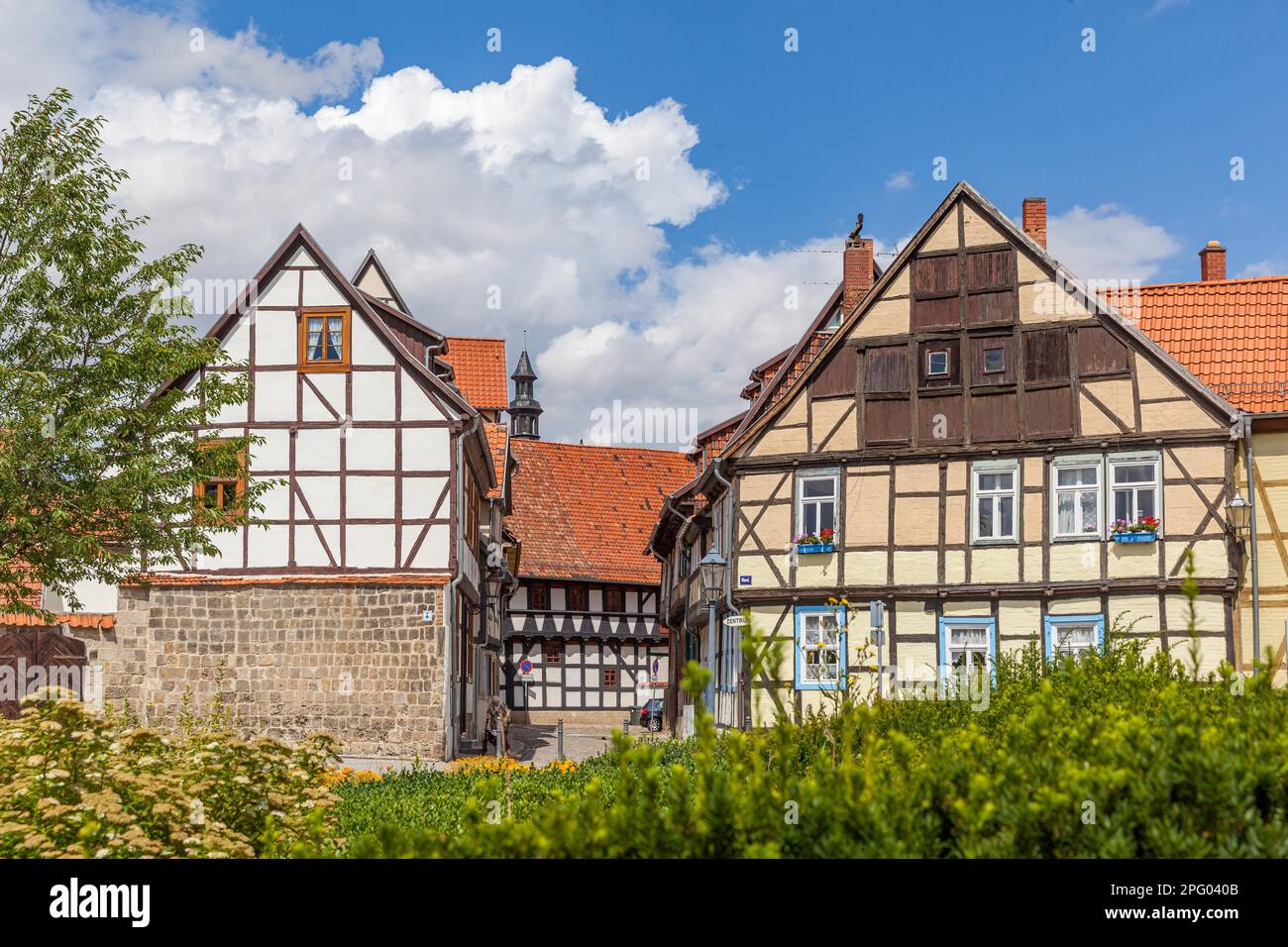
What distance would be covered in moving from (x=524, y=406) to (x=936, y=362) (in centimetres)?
4758

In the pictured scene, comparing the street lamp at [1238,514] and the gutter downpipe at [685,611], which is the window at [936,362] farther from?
the gutter downpipe at [685,611]

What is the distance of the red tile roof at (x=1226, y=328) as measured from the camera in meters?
22.7

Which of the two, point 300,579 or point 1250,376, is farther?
point 300,579

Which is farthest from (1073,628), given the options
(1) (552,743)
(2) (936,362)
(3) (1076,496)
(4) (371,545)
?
(1) (552,743)

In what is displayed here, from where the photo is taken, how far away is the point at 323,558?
2389cm

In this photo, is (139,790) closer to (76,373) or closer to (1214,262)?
(76,373)

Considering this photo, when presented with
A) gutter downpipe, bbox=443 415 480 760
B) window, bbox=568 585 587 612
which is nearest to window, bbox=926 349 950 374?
gutter downpipe, bbox=443 415 480 760

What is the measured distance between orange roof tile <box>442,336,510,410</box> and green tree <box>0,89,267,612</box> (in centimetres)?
2173

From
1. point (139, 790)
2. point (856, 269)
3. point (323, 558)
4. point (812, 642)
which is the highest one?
point (856, 269)

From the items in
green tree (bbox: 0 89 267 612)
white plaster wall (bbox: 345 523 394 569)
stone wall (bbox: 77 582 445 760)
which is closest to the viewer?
green tree (bbox: 0 89 267 612)

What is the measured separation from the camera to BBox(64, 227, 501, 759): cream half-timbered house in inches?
927

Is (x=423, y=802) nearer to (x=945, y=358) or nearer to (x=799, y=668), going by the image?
(x=799, y=668)

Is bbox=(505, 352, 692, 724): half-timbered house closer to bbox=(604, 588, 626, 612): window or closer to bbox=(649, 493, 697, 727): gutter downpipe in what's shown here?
bbox=(604, 588, 626, 612): window
